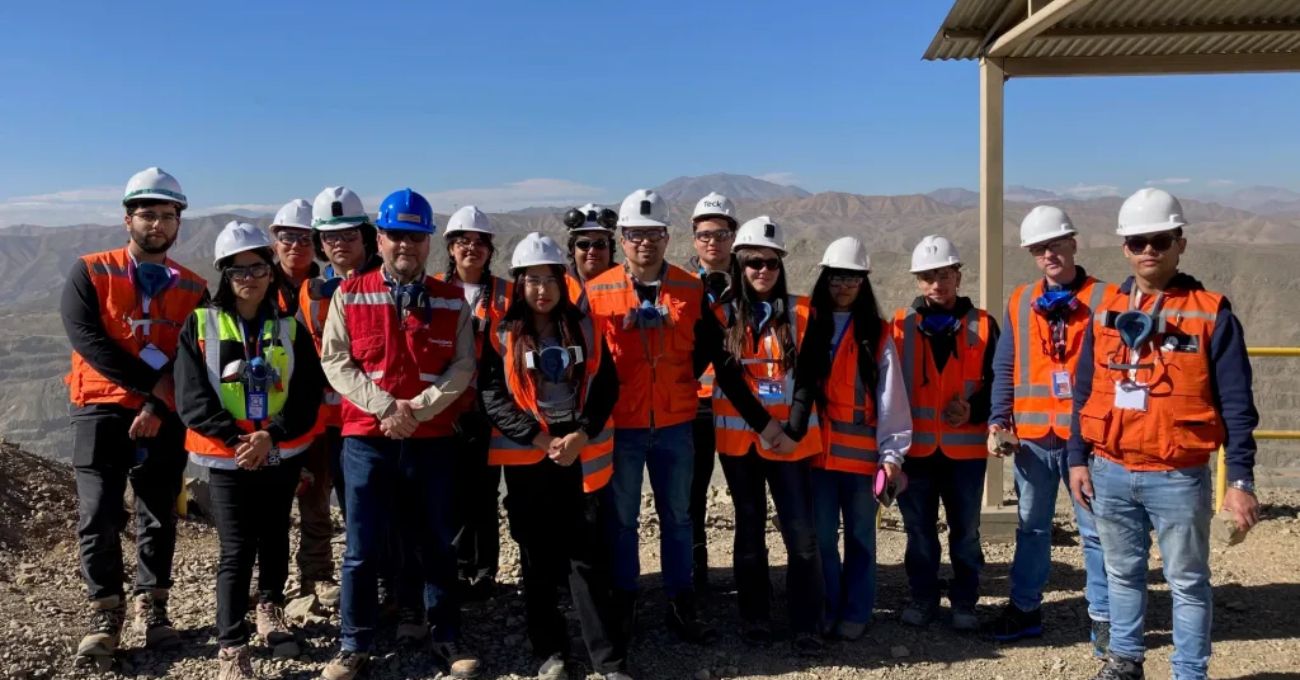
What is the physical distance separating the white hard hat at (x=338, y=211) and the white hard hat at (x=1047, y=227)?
337 cm

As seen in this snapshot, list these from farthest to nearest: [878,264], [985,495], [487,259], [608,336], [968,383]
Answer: [878,264] < [985,495] < [487,259] < [968,383] < [608,336]

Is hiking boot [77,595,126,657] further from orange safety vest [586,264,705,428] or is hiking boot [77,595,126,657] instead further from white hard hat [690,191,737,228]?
white hard hat [690,191,737,228]

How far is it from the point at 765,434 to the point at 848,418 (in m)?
0.45

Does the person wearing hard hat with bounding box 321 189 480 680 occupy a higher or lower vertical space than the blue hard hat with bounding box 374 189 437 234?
lower

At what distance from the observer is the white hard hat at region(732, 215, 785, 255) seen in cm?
475

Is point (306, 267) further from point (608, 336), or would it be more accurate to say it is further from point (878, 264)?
point (878, 264)

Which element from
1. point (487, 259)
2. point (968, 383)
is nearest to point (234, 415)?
point (487, 259)

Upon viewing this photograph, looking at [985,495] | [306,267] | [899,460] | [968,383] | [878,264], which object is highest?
[878,264]

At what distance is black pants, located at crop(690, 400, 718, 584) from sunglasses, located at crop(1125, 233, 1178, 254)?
2.26 m

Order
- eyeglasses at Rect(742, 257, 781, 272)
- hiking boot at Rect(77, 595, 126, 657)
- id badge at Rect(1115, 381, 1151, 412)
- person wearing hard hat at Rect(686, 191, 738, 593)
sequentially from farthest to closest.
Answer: person wearing hard hat at Rect(686, 191, 738, 593) → eyeglasses at Rect(742, 257, 781, 272) → hiking boot at Rect(77, 595, 126, 657) → id badge at Rect(1115, 381, 1151, 412)

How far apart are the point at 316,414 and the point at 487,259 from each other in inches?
52.0

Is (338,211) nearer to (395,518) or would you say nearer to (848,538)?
(395,518)

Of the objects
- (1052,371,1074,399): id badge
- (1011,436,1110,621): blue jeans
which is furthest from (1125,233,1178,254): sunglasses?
(1011,436,1110,621): blue jeans

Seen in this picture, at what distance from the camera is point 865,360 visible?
15.7 feet
